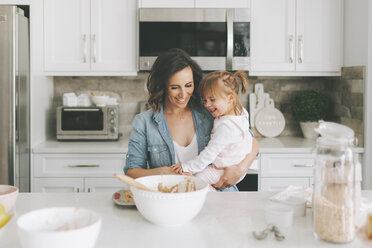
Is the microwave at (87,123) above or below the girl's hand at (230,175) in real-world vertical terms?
above

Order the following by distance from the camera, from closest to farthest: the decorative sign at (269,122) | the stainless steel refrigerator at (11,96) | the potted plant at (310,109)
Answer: the stainless steel refrigerator at (11,96) → the potted plant at (310,109) → the decorative sign at (269,122)

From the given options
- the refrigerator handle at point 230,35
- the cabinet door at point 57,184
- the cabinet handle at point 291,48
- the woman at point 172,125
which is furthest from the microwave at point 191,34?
the woman at point 172,125

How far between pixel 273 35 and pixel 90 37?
4.70 ft

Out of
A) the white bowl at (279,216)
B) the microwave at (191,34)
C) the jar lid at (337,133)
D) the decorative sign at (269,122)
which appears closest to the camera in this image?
the jar lid at (337,133)

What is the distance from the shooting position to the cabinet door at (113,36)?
10.7 ft

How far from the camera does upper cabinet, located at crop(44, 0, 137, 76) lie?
3254 millimetres

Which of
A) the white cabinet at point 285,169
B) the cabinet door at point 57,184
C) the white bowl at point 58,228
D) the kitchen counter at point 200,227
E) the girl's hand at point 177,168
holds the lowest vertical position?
the cabinet door at point 57,184

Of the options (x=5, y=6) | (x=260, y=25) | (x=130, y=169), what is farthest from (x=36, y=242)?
(x=260, y=25)

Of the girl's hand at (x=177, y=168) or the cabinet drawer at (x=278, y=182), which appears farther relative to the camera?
the cabinet drawer at (x=278, y=182)

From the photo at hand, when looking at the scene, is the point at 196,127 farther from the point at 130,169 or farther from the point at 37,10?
the point at 37,10

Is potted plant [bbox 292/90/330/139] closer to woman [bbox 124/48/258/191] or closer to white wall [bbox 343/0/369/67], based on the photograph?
white wall [bbox 343/0/369/67]

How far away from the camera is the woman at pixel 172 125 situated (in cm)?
193

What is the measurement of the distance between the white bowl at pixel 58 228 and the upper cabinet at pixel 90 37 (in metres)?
2.26

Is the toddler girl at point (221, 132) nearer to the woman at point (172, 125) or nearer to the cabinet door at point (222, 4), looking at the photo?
the woman at point (172, 125)
